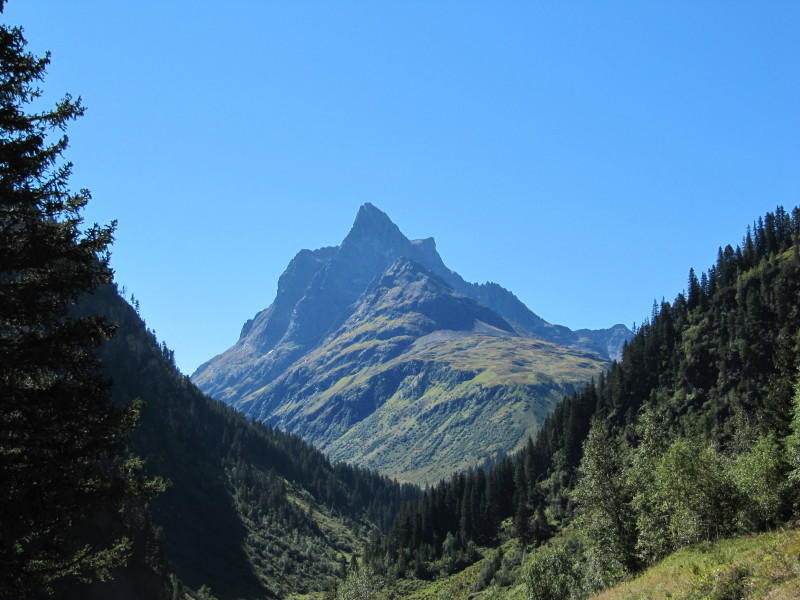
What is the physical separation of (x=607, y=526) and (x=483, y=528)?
113576 millimetres

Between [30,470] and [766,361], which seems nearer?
[30,470]

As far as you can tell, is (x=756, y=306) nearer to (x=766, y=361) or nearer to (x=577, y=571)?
(x=766, y=361)

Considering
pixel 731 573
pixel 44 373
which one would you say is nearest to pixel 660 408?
pixel 731 573

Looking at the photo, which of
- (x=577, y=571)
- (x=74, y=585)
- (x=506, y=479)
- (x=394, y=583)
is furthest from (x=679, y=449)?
(x=506, y=479)

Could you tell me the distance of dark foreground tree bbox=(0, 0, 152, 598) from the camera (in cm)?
1573

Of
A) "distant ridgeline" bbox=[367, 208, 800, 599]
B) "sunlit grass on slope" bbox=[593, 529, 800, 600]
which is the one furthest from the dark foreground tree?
"distant ridgeline" bbox=[367, 208, 800, 599]

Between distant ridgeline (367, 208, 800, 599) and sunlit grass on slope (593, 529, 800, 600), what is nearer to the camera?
sunlit grass on slope (593, 529, 800, 600)

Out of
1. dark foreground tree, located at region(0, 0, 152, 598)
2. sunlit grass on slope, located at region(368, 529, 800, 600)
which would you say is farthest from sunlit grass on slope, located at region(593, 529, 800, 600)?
dark foreground tree, located at region(0, 0, 152, 598)

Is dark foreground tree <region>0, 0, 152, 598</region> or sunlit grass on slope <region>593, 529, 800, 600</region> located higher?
dark foreground tree <region>0, 0, 152, 598</region>

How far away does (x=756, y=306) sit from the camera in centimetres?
15750

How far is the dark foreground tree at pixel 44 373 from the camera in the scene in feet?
51.6

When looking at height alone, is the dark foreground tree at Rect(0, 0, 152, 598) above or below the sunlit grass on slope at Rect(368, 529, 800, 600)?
above

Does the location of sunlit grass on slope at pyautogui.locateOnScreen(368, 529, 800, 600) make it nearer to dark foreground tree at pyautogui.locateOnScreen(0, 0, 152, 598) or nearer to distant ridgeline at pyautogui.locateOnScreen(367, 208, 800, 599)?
dark foreground tree at pyautogui.locateOnScreen(0, 0, 152, 598)

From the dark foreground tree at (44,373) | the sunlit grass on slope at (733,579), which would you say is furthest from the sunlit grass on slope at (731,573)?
the dark foreground tree at (44,373)
